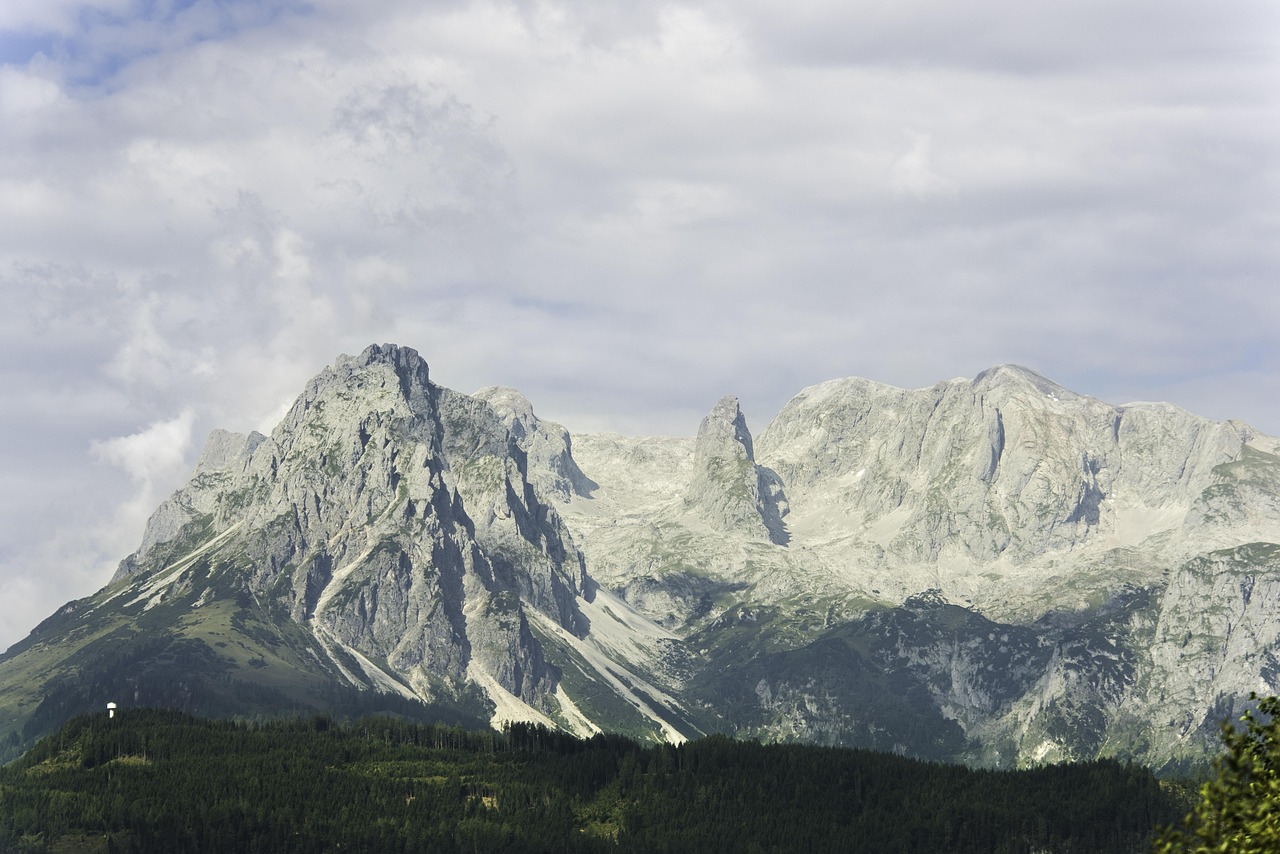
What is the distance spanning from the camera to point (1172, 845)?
55281 millimetres

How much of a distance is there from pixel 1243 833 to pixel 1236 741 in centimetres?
341

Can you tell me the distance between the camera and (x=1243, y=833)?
2229 inches

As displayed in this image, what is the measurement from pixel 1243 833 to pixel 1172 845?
342 centimetres

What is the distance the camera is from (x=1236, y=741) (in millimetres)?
56906

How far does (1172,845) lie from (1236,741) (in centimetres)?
487

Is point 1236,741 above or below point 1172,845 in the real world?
above
